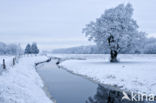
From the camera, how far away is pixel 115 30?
3134 cm

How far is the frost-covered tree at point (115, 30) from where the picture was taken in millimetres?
31219

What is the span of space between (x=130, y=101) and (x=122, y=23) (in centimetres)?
2227

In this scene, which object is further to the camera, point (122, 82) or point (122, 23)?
point (122, 23)

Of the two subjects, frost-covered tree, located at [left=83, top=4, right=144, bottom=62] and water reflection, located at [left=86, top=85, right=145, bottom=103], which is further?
frost-covered tree, located at [left=83, top=4, right=144, bottom=62]

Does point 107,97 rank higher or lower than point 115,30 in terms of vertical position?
lower

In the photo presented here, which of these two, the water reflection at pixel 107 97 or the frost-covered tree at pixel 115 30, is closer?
the water reflection at pixel 107 97

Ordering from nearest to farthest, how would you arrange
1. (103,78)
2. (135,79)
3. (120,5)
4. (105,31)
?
(135,79) → (103,78) → (105,31) → (120,5)

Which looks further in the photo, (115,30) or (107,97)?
(115,30)

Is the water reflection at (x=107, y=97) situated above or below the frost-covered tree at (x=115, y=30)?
below

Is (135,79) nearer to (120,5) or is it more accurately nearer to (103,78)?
(103,78)

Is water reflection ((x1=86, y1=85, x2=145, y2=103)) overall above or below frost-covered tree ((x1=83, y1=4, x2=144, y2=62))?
below

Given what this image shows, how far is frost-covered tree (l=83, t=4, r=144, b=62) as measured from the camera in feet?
102

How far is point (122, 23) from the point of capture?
32.0 m

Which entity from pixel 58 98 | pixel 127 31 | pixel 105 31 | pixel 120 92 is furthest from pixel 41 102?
pixel 127 31
